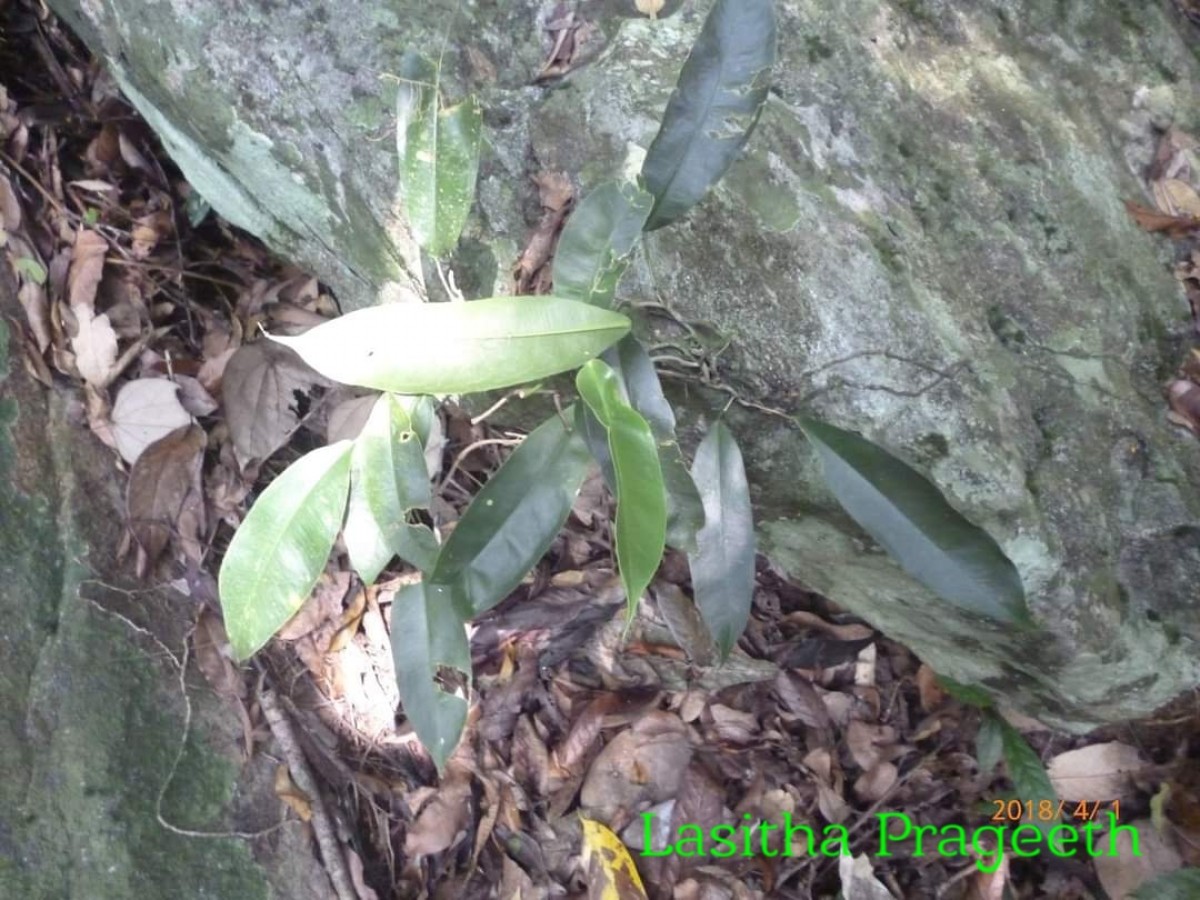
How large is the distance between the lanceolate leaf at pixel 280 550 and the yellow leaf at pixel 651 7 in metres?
0.75

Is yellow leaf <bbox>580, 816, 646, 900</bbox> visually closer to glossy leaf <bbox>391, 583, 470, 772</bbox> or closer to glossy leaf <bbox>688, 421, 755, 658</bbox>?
glossy leaf <bbox>391, 583, 470, 772</bbox>

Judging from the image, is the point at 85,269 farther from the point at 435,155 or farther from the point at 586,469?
the point at 586,469

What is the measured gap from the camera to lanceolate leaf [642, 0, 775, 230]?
A: 1.00m

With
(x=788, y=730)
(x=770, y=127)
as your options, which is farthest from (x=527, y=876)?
(x=770, y=127)

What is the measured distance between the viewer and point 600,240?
3.22 feet

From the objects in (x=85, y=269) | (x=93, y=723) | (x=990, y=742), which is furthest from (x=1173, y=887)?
(x=85, y=269)

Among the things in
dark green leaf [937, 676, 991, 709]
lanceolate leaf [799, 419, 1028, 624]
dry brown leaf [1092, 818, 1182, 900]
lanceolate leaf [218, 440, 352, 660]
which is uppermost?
lanceolate leaf [799, 419, 1028, 624]

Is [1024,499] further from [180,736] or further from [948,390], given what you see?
[180,736]

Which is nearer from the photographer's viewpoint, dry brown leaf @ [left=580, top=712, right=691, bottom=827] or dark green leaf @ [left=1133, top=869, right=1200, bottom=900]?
dark green leaf @ [left=1133, top=869, right=1200, bottom=900]

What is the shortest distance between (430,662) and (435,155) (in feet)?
2.02

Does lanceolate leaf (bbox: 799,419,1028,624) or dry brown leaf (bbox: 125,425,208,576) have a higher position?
lanceolate leaf (bbox: 799,419,1028,624)

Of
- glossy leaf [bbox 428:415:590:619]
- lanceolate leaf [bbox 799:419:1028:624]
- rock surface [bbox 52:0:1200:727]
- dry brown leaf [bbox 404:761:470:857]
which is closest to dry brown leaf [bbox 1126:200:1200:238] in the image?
rock surface [bbox 52:0:1200:727]

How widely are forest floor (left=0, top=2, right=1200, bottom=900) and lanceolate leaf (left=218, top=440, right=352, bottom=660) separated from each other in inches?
22.9
